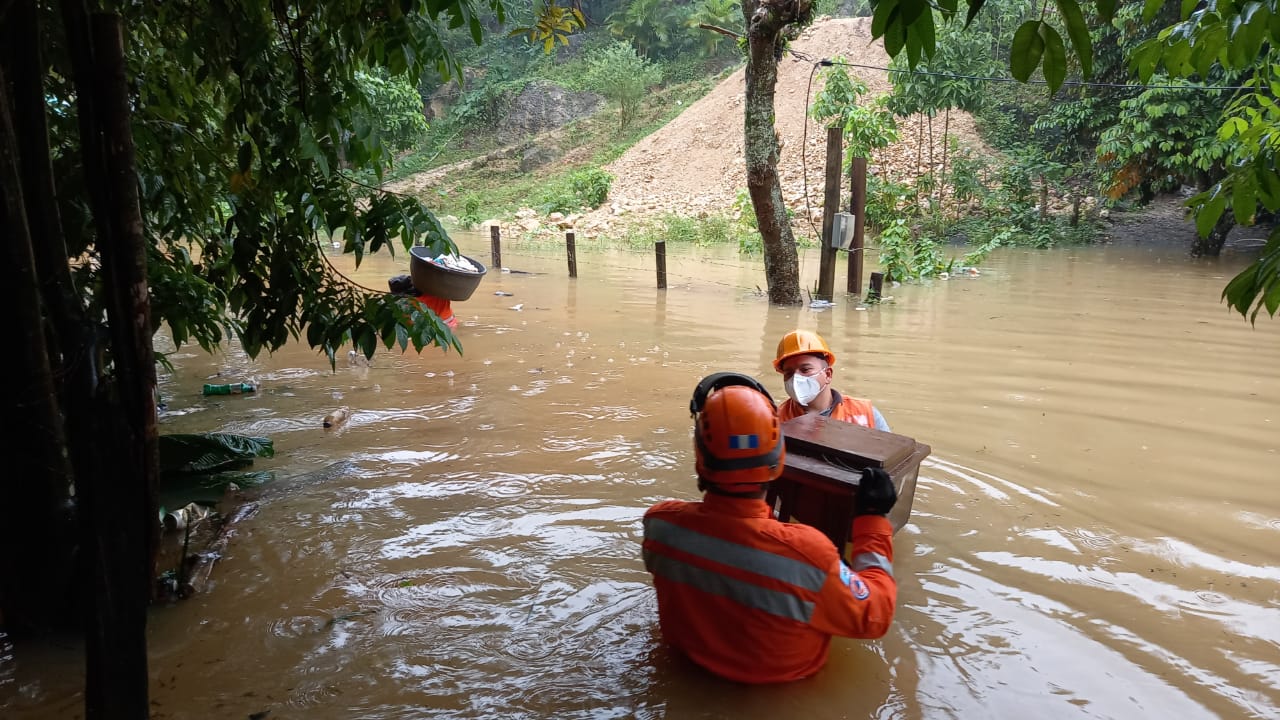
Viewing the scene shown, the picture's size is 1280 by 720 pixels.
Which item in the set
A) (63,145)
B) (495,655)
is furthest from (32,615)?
(63,145)

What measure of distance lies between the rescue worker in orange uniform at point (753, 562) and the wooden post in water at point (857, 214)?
9576 mm

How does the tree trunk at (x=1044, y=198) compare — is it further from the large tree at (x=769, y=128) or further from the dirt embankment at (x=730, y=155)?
the large tree at (x=769, y=128)

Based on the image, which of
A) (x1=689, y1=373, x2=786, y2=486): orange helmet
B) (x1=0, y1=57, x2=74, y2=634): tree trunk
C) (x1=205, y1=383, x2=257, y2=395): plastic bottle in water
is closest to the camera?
(x1=689, y1=373, x2=786, y2=486): orange helmet

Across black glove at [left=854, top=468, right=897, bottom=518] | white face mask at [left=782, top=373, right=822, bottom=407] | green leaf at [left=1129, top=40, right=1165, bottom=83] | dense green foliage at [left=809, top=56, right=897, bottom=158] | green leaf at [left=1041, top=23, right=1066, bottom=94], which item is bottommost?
black glove at [left=854, top=468, right=897, bottom=518]

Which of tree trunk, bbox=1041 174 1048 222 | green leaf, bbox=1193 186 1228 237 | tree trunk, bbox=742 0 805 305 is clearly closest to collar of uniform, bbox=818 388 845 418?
green leaf, bbox=1193 186 1228 237

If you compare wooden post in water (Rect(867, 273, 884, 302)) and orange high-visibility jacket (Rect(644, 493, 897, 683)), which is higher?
wooden post in water (Rect(867, 273, 884, 302))

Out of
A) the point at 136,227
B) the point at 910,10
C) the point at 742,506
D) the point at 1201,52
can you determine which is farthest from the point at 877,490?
the point at 136,227

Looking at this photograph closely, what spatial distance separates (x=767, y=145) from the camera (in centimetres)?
1060

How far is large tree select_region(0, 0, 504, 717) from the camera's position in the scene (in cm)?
156

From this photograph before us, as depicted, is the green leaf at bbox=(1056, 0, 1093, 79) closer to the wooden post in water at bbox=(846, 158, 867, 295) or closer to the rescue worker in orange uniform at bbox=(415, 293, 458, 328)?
the rescue worker in orange uniform at bbox=(415, 293, 458, 328)

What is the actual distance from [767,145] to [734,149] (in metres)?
18.0

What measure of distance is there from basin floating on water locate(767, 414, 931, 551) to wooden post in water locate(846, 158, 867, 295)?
353 inches

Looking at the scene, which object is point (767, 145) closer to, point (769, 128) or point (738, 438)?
point (769, 128)

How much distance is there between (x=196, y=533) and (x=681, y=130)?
29.4 meters
